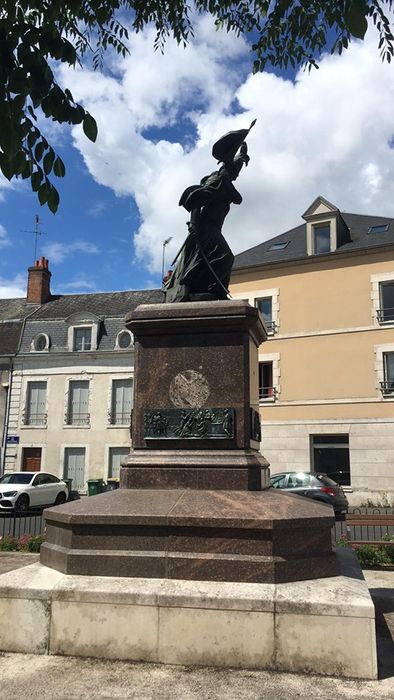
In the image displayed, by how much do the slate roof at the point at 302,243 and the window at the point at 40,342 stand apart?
10695 millimetres

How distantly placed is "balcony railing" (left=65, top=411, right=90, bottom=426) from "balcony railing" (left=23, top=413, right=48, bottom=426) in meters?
1.18

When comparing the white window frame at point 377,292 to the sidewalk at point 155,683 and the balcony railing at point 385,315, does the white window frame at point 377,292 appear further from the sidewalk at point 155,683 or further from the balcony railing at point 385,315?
the sidewalk at point 155,683

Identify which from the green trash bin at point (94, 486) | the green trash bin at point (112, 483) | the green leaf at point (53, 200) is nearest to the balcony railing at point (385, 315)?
the green trash bin at point (112, 483)

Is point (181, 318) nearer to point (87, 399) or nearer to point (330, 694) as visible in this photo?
point (330, 694)

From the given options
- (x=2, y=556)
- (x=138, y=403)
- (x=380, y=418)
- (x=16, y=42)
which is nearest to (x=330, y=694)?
(x=138, y=403)

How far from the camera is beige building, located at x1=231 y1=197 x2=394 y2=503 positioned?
23500mm

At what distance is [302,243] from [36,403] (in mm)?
15557

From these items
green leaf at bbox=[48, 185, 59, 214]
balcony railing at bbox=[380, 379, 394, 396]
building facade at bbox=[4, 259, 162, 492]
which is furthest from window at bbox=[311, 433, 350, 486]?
green leaf at bbox=[48, 185, 59, 214]

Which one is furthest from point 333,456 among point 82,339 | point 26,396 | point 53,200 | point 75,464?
point 53,200

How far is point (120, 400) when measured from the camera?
95.4 ft

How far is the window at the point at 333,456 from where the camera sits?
2391 cm

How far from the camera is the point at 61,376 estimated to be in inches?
1184

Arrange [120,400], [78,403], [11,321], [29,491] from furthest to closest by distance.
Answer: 1. [11,321]
2. [78,403]
3. [120,400]
4. [29,491]

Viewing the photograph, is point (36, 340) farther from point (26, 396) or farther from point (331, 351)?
point (331, 351)
